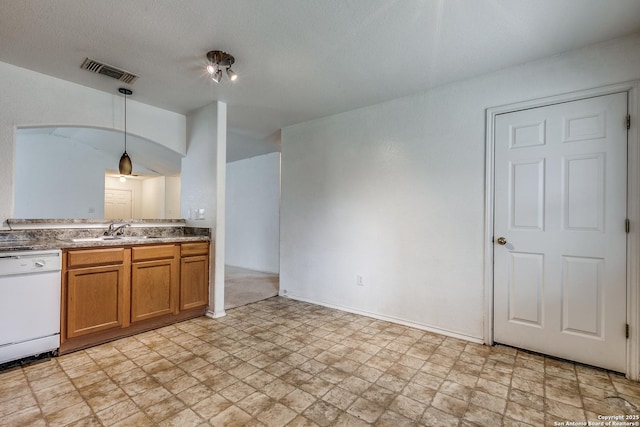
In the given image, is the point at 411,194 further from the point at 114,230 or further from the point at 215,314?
the point at 114,230

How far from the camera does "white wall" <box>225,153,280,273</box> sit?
595 cm

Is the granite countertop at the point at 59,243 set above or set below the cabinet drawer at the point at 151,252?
above

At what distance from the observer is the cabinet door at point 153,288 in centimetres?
277

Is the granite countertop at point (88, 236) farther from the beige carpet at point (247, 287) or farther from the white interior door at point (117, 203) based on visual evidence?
the white interior door at point (117, 203)

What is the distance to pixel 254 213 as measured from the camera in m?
6.36

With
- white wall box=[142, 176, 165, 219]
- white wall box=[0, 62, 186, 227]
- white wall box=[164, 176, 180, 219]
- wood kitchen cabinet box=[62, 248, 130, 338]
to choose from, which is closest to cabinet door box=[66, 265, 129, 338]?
wood kitchen cabinet box=[62, 248, 130, 338]

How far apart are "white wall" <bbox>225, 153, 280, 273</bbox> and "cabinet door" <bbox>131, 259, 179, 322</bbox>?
9.45ft

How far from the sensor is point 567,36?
83.5 inches

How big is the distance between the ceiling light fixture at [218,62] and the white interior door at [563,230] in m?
2.45

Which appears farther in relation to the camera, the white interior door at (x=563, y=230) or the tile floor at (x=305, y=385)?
the white interior door at (x=563, y=230)

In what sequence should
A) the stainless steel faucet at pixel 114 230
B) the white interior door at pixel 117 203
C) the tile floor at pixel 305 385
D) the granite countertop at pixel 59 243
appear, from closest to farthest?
the tile floor at pixel 305 385 → the granite countertop at pixel 59 243 → the stainless steel faucet at pixel 114 230 → the white interior door at pixel 117 203

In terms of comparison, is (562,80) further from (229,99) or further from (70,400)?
(70,400)

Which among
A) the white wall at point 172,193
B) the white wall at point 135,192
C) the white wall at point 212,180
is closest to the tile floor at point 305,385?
the white wall at point 212,180

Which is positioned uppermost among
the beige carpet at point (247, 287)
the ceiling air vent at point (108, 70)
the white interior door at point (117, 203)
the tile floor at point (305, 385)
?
the ceiling air vent at point (108, 70)
